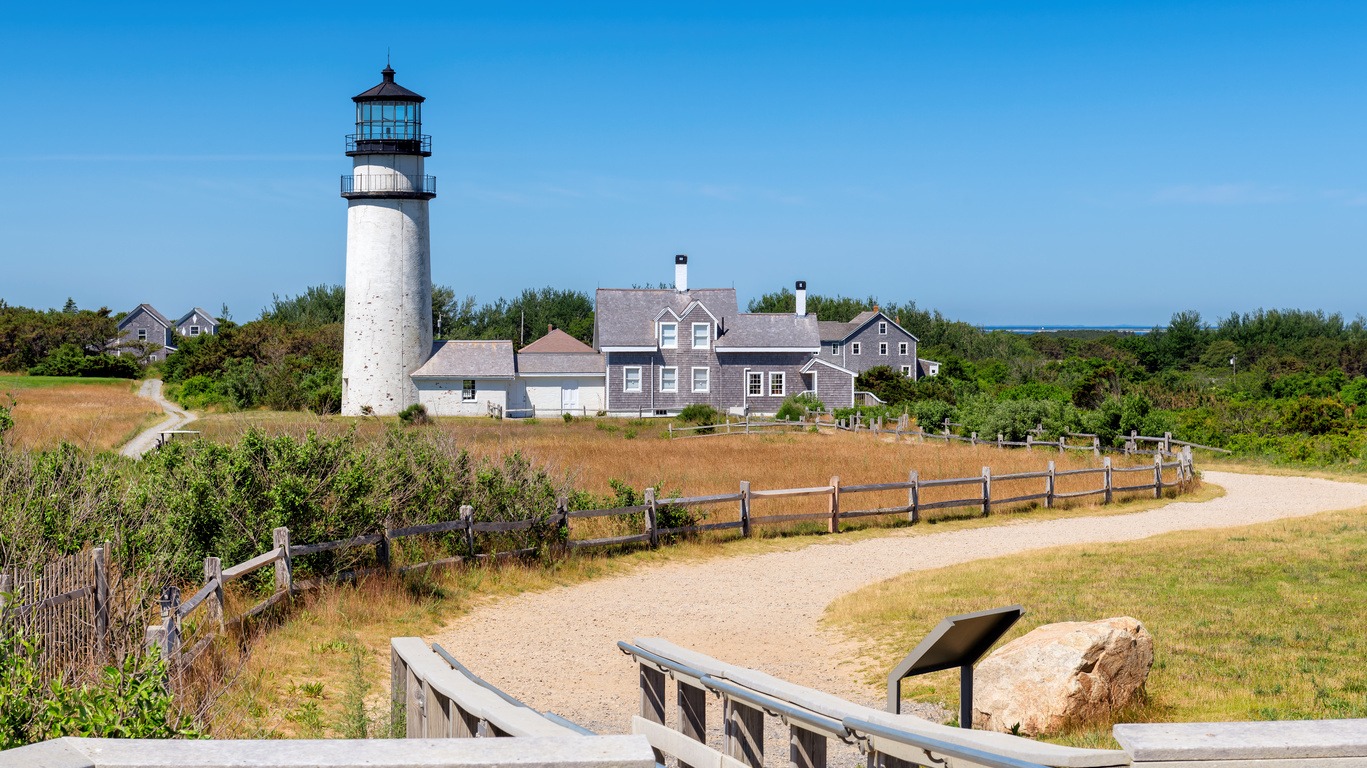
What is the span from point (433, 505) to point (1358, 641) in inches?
422

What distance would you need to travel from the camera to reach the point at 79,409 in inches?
1719

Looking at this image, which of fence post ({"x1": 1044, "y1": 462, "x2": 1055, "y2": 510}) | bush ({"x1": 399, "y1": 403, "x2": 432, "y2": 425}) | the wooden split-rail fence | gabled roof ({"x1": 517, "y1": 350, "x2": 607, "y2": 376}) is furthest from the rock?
gabled roof ({"x1": 517, "y1": 350, "x2": 607, "y2": 376})

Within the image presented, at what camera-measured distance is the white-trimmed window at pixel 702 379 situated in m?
54.6

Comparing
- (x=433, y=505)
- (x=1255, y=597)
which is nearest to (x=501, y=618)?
(x=433, y=505)

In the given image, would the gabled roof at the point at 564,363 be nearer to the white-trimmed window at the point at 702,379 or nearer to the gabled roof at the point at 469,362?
the gabled roof at the point at 469,362

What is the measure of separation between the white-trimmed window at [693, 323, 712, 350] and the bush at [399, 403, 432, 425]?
41.9 ft

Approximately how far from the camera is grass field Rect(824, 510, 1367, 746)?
30.2 ft

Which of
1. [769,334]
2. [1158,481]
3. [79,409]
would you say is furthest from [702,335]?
[1158,481]

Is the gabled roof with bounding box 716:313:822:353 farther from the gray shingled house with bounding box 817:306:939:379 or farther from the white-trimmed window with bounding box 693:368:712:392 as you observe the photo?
the gray shingled house with bounding box 817:306:939:379

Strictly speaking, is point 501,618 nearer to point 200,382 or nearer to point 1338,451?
point 1338,451

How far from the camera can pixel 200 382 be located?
5669 cm

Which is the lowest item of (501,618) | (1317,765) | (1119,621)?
(501,618)

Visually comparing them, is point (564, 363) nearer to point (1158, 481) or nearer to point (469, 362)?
point (469, 362)

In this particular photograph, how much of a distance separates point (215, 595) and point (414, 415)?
36208 mm
